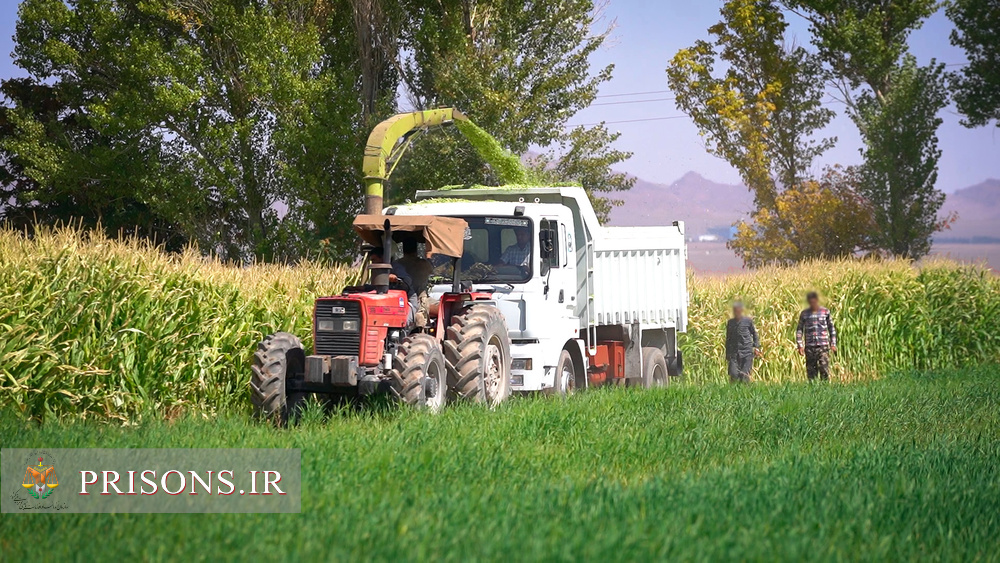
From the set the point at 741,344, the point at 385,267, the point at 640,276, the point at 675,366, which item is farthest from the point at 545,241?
the point at 741,344

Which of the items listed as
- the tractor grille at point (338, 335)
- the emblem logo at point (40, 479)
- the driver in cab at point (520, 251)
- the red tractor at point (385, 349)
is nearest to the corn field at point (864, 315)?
the driver in cab at point (520, 251)

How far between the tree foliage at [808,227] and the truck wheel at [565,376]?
27.5m

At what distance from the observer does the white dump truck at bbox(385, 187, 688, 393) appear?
1356 centimetres

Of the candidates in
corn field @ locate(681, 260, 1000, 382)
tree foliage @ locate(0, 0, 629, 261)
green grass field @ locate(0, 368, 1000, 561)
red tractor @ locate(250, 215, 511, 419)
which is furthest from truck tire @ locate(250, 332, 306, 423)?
tree foliage @ locate(0, 0, 629, 261)

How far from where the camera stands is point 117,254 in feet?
39.9

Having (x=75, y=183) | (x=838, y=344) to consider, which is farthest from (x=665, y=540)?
(x=75, y=183)

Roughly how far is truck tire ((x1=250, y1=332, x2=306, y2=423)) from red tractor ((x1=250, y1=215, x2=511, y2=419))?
10 mm

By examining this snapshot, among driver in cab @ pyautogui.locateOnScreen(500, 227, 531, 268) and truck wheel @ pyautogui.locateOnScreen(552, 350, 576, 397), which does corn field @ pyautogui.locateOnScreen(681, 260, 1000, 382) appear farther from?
driver in cab @ pyautogui.locateOnScreen(500, 227, 531, 268)

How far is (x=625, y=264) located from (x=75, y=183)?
2228 cm

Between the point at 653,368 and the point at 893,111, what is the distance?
27.1 meters

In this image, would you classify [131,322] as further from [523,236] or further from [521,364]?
[523,236]

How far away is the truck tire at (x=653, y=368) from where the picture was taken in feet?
54.8

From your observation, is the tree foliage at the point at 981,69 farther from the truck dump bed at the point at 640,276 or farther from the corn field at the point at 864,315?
the truck dump bed at the point at 640,276

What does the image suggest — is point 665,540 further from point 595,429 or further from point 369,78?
point 369,78
